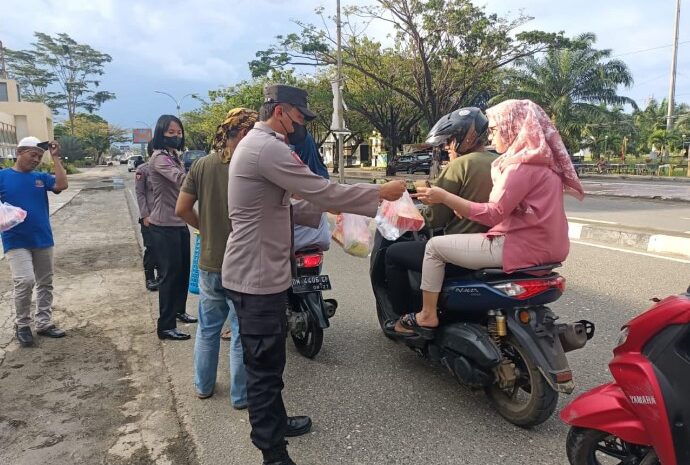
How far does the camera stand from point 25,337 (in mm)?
4281

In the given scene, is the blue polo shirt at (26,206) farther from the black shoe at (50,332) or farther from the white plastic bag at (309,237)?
the white plastic bag at (309,237)

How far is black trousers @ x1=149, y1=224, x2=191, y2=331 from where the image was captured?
4391 millimetres

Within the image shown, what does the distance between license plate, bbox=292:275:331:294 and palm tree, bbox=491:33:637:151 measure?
28.2 m

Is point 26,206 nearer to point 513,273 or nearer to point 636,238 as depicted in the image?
point 513,273

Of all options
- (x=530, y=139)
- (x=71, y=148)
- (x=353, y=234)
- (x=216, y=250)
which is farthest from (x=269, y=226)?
(x=71, y=148)

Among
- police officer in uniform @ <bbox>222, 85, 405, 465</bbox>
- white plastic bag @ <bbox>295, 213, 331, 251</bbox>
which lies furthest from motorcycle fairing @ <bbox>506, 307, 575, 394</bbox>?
white plastic bag @ <bbox>295, 213, 331, 251</bbox>

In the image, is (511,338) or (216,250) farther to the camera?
(216,250)

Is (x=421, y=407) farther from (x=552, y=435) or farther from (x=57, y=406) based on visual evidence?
(x=57, y=406)

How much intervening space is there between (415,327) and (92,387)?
7.20ft

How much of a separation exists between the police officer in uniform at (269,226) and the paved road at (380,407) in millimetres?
419

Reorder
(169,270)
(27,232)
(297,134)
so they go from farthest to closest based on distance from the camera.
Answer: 1. (169,270)
2. (27,232)
3. (297,134)

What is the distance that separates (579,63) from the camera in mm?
30031

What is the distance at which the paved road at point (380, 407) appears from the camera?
2.69 m

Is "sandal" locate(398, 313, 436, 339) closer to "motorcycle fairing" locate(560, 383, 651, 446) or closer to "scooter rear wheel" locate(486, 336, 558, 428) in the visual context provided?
"scooter rear wheel" locate(486, 336, 558, 428)
